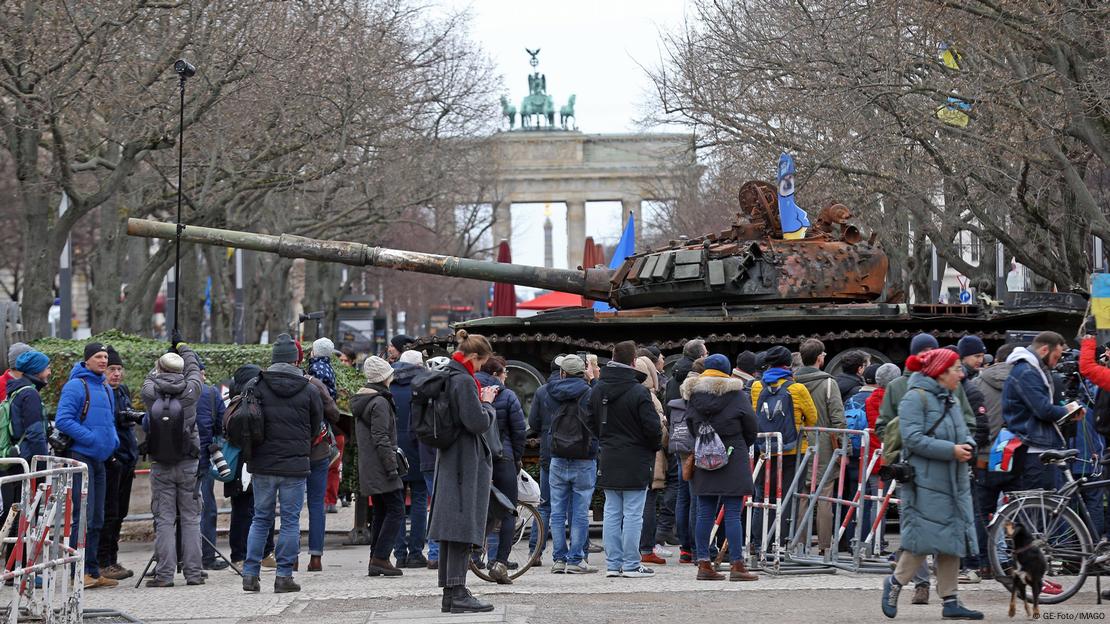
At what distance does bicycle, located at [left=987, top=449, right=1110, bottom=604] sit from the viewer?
970 cm

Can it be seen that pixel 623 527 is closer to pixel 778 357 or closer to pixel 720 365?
pixel 720 365

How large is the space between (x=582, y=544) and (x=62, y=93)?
10417 millimetres

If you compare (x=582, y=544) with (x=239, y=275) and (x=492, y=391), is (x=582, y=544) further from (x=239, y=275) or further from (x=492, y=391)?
(x=239, y=275)

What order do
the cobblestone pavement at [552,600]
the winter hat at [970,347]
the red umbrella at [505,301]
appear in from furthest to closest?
the red umbrella at [505,301] < the winter hat at [970,347] < the cobblestone pavement at [552,600]

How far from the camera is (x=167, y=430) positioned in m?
11.7

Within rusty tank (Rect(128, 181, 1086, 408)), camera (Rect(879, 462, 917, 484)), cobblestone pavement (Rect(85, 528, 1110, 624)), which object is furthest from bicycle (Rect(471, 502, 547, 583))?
rusty tank (Rect(128, 181, 1086, 408))

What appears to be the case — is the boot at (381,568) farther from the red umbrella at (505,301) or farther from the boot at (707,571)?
the red umbrella at (505,301)

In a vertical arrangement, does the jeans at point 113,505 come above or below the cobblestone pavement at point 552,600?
above

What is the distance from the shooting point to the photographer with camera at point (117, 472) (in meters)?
11.9

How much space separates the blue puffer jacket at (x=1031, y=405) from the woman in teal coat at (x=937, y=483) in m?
1.46

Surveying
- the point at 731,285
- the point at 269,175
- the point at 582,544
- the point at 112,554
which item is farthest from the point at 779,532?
the point at 269,175

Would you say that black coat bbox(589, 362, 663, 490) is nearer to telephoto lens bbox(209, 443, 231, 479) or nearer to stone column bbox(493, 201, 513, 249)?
telephoto lens bbox(209, 443, 231, 479)

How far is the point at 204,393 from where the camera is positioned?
12.6 meters

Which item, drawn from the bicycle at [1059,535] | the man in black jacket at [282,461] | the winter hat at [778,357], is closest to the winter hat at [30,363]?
the man in black jacket at [282,461]
